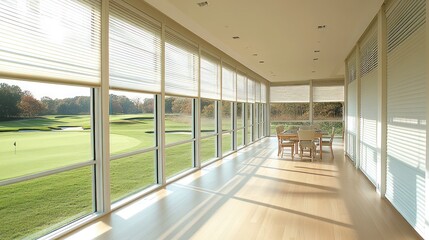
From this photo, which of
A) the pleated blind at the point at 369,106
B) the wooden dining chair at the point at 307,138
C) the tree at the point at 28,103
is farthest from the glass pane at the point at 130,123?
the pleated blind at the point at 369,106

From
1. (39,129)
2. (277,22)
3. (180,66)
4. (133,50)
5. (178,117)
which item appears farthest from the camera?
(178,117)

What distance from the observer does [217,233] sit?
3.33 metres

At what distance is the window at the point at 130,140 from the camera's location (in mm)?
12125

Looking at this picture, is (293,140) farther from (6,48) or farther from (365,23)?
(6,48)

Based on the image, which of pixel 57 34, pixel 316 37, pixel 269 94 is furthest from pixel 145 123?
pixel 57 34

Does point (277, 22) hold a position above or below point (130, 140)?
above

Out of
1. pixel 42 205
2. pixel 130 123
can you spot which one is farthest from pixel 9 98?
pixel 130 123

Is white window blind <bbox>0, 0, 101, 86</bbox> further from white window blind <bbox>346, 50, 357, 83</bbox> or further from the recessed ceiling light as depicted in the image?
white window blind <bbox>346, 50, 357, 83</bbox>

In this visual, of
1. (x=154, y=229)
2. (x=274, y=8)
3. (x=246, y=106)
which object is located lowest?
(x=154, y=229)

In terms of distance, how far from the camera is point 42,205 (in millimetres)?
8867

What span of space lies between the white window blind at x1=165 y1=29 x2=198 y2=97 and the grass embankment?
3.27ft

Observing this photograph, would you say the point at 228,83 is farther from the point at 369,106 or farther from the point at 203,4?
the point at 203,4

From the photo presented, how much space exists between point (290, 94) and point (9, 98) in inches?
542

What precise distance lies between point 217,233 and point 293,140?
273 inches
